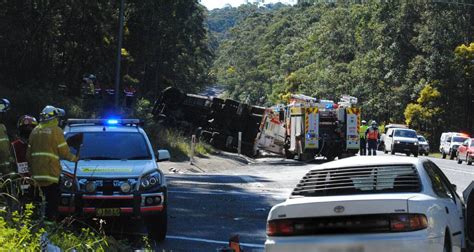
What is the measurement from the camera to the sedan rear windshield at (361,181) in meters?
7.77

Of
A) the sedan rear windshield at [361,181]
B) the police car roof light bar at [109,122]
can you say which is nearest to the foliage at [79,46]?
the police car roof light bar at [109,122]

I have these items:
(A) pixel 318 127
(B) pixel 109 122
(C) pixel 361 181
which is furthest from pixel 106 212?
(A) pixel 318 127

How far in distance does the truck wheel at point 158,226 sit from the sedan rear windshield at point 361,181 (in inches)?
119

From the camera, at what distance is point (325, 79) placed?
89812 mm

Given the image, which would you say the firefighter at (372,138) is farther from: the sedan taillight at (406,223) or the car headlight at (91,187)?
the sedan taillight at (406,223)

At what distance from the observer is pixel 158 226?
1066 cm

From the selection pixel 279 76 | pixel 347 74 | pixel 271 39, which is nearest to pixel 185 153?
pixel 347 74

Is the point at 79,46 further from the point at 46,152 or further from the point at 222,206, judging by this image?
the point at 46,152

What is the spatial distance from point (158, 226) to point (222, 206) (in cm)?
499

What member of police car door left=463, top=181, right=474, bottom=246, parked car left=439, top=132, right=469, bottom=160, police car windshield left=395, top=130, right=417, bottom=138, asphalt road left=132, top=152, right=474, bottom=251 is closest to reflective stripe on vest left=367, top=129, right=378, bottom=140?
asphalt road left=132, top=152, right=474, bottom=251

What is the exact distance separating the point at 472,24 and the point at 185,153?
47.6m

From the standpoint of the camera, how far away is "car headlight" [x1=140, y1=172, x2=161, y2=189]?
10398mm

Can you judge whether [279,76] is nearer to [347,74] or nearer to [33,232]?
[347,74]

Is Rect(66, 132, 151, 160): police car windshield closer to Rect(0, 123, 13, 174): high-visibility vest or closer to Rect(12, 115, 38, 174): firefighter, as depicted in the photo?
Rect(12, 115, 38, 174): firefighter
